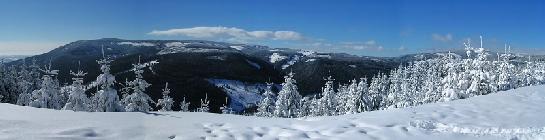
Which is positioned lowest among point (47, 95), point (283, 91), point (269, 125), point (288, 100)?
point (288, 100)

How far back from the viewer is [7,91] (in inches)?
2072

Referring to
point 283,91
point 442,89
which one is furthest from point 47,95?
point 442,89

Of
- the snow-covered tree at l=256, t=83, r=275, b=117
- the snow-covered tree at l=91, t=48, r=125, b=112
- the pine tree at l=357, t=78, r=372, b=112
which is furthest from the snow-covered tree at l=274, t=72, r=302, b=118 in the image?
the snow-covered tree at l=91, t=48, r=125, b=112

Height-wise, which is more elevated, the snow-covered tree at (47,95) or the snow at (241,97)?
the snow-covered tree at (47,95)

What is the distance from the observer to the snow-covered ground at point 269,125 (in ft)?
34.5

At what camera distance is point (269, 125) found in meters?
12.5

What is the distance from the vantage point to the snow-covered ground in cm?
1052

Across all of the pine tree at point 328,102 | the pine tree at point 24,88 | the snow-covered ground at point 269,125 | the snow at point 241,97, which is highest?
the snow-covered ground at point 269,125

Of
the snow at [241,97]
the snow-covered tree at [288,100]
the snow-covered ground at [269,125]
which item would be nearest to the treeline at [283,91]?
the snow-covered tree at [288,100]

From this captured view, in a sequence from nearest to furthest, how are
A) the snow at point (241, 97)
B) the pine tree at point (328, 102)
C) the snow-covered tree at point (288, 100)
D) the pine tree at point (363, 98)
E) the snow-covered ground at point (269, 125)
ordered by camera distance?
1. the snow-covered ground at point (269, 125)
2. the snow-covered tree at point (288, 100)
3. the pine tree at point (363, 98)
4. the pine tree at point (328, 102)
5. the snow at point (241, 97)

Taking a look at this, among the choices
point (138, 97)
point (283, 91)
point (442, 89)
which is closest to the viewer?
point (138, 97)

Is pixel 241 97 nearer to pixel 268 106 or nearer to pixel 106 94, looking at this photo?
pixel 268 106

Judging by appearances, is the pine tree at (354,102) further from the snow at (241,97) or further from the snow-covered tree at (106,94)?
the snow at (241,97)

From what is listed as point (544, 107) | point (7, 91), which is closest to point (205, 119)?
point (544, 107)
